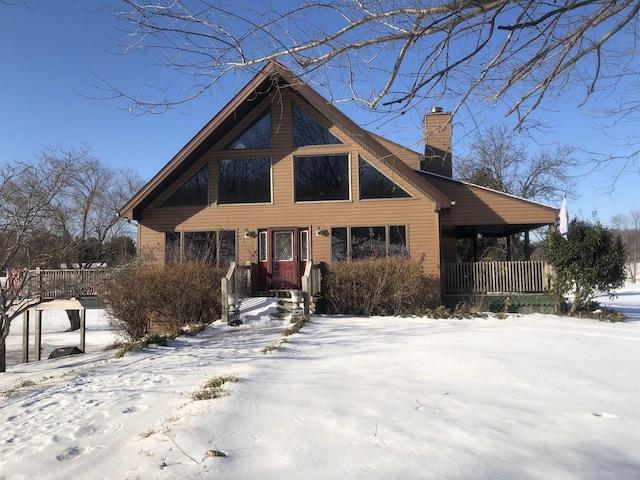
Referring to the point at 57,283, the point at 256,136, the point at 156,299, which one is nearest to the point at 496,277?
the point at 256,136

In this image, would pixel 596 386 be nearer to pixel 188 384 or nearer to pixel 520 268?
pixel 188 384

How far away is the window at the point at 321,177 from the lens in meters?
14.9

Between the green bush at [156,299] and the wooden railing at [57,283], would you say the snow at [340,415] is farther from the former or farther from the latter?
the wooden railing at [57,283]

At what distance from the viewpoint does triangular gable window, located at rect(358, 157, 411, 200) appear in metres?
14.7

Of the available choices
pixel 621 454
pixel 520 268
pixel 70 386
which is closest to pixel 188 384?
pixel 70 386

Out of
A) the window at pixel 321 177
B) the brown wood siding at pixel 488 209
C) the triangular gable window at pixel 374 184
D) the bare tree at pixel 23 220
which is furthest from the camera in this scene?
the brown wood siding at pixel 488 209

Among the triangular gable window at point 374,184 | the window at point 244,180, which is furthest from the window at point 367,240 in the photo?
the window at point 244,180

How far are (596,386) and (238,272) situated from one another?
34.2ft

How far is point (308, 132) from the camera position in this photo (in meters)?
15.1

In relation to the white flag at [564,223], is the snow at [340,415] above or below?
below

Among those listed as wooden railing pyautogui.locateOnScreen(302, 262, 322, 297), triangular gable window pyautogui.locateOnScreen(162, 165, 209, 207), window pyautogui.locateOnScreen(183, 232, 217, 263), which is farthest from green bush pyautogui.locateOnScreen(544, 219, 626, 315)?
triangular gable window pyautogui.locateOnScreen(162, 165, 209, 207)

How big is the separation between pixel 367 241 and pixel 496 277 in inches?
167

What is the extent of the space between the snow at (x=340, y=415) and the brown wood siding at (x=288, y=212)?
23.5ft

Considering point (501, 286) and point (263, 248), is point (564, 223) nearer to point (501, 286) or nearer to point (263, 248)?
point (501, 286)
